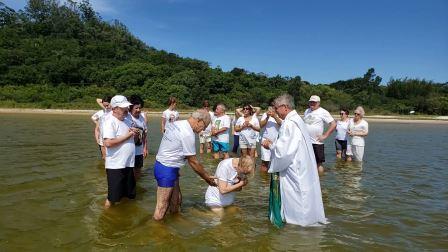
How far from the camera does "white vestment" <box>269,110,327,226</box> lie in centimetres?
582

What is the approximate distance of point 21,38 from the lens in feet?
261

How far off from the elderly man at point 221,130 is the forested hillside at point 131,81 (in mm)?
38240

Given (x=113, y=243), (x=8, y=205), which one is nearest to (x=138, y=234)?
(x=113, y=243)

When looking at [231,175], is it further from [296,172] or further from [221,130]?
[221,130]

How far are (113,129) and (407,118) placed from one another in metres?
51.9

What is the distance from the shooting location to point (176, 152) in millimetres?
5941

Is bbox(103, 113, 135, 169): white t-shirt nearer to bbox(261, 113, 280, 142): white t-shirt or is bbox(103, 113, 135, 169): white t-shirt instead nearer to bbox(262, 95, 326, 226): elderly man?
bbox(262, 95, 326, 226): elderly man

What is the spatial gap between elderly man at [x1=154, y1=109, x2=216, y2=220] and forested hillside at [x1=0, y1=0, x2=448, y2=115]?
45.1m

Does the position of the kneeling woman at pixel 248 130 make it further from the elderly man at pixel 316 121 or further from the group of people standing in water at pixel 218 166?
the group of people standing in water at pixel 218 166

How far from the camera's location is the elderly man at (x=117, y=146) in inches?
251

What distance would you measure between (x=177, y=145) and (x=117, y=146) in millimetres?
1214

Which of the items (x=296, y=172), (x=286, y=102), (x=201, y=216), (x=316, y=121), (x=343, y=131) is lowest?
(x=201, y=216)

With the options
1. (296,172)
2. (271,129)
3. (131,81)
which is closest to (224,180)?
(296,172)

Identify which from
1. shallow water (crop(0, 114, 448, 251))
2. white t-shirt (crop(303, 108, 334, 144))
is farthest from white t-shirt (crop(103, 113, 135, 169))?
white t-shirt (crop(303, 108, 334, 144))
